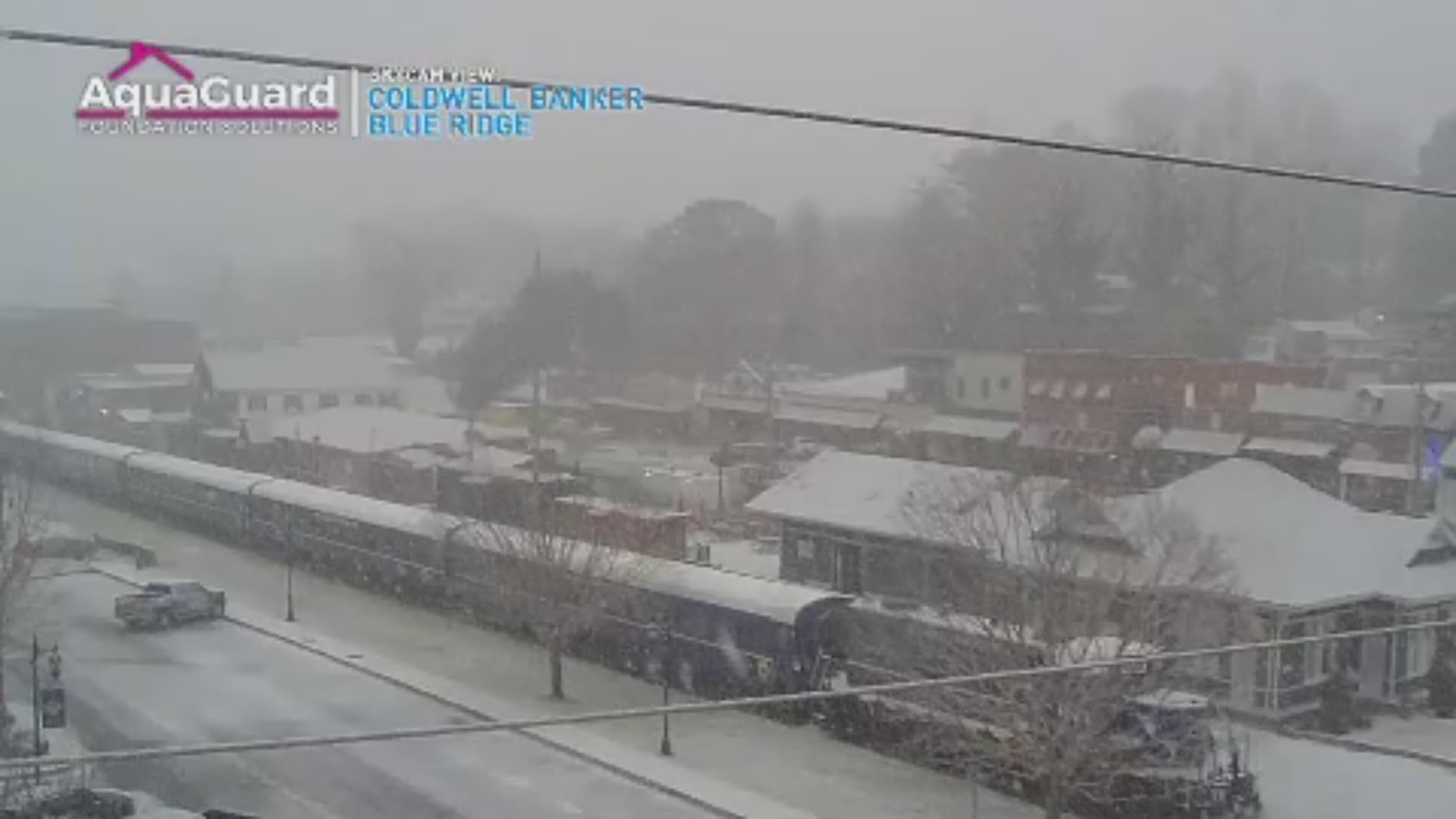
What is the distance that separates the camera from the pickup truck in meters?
2.62

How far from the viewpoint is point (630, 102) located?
245 centimetres

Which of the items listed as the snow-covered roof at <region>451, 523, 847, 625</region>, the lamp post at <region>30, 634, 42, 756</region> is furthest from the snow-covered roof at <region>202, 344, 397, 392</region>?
the snow-covered roof at <region>451, 523, 847, 625</region>

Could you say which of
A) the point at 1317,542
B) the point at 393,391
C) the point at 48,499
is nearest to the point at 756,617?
the point at 393,391

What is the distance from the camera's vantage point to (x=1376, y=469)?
12.9 feet

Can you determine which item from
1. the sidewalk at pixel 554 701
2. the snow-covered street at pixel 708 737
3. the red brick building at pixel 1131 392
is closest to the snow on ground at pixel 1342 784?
the snow-covered street at pixel 708 737

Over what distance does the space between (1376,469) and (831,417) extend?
1.64 meters

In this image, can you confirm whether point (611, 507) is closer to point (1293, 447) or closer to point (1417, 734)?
point (1293, 447)

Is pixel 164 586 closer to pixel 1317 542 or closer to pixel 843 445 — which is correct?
pixel 843 445

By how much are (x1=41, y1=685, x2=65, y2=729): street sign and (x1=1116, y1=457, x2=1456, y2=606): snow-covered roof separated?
280 cm

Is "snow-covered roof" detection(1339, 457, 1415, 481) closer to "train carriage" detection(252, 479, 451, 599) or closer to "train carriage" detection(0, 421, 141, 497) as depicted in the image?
"train carriage" detection(252, 479, 451, 599)

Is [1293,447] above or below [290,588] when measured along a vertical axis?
above

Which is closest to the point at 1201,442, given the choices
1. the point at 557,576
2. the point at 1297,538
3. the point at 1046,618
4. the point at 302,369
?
the point at 1297,538

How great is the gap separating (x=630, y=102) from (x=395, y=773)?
55.1 inches

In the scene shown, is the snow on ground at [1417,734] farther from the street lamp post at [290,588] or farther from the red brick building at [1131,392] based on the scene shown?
the street lamp post at [290,588]
